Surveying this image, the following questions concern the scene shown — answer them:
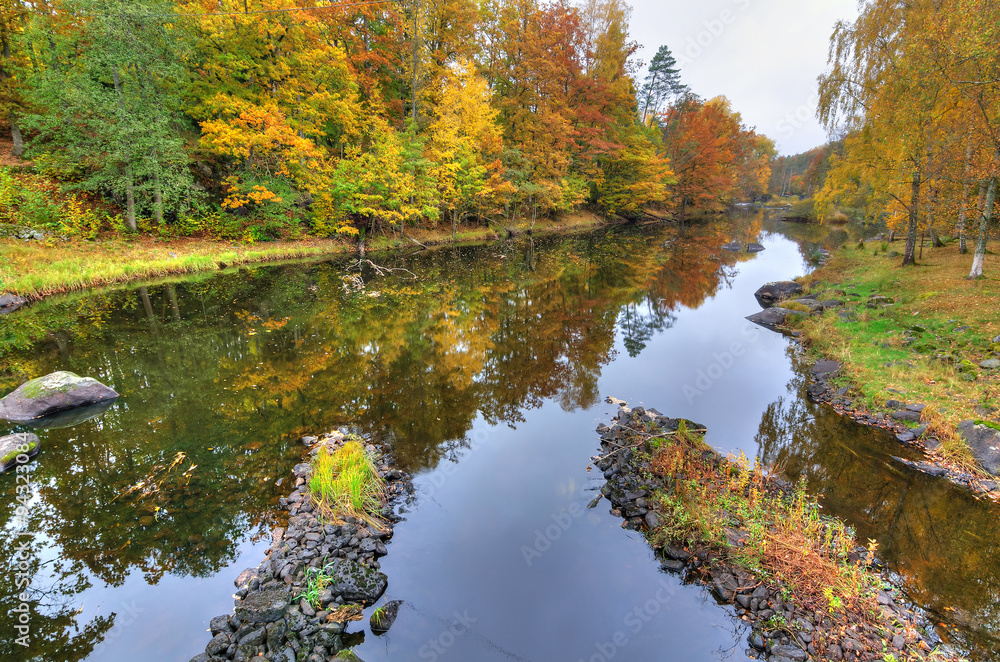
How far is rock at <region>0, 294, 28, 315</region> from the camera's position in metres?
13.5

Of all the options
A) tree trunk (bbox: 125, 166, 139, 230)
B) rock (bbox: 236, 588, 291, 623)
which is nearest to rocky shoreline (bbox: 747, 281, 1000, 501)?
rock (bbox: 236, 588, 291, 623)

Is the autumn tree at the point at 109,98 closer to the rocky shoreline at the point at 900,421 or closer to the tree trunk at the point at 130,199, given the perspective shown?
the tree trunk at the point at 130,199

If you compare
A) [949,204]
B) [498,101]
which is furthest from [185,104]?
[949,204]

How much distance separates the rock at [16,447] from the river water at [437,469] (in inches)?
11.7

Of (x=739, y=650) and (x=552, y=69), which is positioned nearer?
(x=739, y=650)

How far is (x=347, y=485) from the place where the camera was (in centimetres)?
591

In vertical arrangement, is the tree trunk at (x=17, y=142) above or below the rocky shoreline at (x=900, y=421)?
above

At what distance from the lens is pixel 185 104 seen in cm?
2223

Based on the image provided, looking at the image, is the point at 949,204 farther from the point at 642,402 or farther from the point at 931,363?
the point at 642,402

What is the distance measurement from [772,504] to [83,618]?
28.1 ft

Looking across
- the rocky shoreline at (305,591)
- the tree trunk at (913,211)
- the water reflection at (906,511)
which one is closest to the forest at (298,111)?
the rocky shoreline at (305,591)

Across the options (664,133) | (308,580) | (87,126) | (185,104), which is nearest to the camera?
(308,580)

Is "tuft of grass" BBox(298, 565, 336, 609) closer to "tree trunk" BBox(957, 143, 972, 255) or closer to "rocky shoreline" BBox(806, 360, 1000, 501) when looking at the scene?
"rocky shoreline" BBox(806, 360, 1000, 501)

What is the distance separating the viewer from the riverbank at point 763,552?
4.18m
